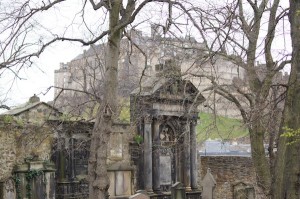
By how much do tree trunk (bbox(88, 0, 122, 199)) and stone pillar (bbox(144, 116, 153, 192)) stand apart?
32.6ft

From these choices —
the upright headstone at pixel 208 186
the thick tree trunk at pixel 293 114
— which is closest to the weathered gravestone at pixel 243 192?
the upright headstone at pixel 208 186

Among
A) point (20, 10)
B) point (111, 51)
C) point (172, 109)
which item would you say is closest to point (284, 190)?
point (111, 51)

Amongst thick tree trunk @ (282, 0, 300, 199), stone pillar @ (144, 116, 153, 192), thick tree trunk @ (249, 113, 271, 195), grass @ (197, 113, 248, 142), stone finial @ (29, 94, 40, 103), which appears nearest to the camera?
thick tree trunk @ (282, 0, 300, 199)

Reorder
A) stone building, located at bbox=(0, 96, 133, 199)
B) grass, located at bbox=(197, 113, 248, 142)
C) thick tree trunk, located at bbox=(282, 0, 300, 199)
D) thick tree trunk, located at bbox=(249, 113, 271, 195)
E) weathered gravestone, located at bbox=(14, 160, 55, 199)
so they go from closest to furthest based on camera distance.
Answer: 1. thick tree trunk, located at bbox=(282, 0, 300, 199)
2. grass, located at bbox=(197, 113, 248, 142)
3. thick tree trunk, located at bbox=(249, 113, 271, 195)
4. weathered gravestone, located at bbox=(14, 160, 55, 199)
5. stone building, located at bbox=(0, 96, 133, 199)

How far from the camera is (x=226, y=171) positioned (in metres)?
23.9

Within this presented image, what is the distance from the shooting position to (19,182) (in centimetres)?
1540

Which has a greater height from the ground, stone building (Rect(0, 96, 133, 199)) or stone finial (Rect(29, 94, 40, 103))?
stone finial (Rect(29, 94, 40, 103))

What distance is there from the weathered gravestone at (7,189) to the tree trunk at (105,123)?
6.39 metres

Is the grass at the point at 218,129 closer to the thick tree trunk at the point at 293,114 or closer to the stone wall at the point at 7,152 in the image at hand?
the thick tree trunk at the point at 293,114

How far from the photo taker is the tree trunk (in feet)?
31.5

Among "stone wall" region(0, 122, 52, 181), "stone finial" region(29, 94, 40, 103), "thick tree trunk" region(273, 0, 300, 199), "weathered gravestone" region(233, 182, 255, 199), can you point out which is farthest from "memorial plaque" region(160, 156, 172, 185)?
"thick tree trunk" region(273, 0, 300, 199)

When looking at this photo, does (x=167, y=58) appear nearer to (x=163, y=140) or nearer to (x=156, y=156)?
(x=163, y=140)

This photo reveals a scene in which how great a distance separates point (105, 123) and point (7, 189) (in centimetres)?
701

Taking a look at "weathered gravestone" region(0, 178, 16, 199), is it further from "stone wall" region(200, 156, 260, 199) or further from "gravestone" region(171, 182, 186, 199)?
"stone wall" region(200, 156, 260, 199)
